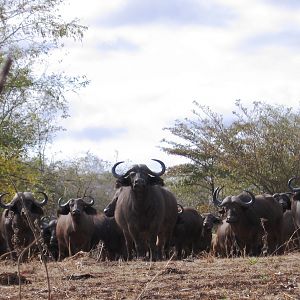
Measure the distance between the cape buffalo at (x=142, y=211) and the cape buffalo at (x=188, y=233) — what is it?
5.59 meters

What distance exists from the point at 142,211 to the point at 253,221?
12.1ft

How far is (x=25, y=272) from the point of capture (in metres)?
9.91

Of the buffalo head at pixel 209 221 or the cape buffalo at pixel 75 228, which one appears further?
the buffalo head at pixel 209 221

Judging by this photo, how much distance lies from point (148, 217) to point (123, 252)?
4923 millimetres

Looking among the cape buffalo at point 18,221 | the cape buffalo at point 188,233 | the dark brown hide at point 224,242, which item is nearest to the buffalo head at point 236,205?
the dark brown hide at point 224,242

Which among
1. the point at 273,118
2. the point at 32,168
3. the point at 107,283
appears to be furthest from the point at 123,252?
the point at 273,118

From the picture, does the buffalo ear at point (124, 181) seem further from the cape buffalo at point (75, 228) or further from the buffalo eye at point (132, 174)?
the cape buffalo at point (75, 228)

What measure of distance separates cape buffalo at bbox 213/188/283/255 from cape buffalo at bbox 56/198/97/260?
137 inches

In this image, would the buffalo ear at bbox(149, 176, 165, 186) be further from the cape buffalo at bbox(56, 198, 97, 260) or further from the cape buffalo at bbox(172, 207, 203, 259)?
the cape buffalo at bbox(172, 207, 203, 259)

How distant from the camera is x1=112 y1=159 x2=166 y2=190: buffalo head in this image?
607 inches

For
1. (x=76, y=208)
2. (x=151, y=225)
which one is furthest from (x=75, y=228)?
(x=151, y=225)

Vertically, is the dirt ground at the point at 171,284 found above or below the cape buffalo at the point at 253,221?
below

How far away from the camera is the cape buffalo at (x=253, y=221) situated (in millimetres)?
18094

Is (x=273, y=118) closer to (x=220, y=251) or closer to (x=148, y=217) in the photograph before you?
(x=220, y=251)
